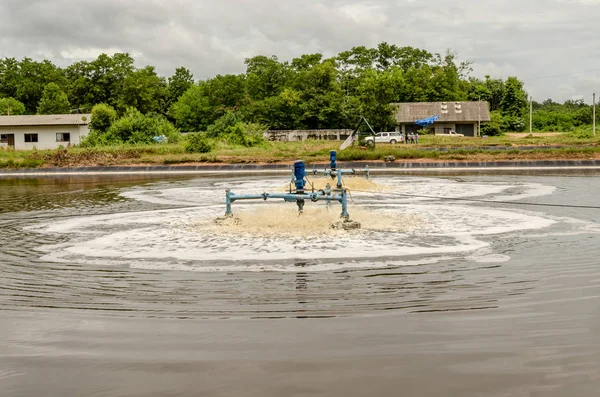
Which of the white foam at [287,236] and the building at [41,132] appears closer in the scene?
the white foam at [287,236]

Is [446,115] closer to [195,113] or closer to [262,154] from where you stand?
[195,113]

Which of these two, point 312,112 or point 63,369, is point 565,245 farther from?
point 312,112

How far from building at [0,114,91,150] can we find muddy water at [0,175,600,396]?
45680 mm

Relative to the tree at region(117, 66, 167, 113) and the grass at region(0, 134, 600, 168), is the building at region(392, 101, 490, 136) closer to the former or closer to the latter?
the grass at region(0, 134, 600, 168)

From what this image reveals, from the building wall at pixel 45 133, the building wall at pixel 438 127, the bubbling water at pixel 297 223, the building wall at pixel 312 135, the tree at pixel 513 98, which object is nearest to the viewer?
the bubbling water at pixel 297 223

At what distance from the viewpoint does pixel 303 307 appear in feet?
21.2

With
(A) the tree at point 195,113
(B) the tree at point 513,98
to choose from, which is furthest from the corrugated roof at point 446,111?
(A) the tree at point 195,113

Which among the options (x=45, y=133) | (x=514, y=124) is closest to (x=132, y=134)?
(x=45, y=133)

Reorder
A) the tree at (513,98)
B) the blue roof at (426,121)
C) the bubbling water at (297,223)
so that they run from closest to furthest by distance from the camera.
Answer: the bubbling water at (297,223), the blue roof at (426,121), the tree at (513,98)

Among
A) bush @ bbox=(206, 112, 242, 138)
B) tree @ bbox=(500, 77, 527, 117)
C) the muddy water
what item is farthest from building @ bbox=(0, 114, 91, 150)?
the muddy water

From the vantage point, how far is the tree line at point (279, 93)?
6209cm

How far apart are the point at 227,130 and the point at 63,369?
48.1 m

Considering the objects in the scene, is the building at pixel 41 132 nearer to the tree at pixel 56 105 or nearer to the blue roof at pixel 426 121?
the tree at pixel 56 105

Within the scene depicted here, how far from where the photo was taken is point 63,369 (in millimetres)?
4922
